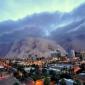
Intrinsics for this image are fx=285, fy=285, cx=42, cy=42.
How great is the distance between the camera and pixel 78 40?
13512 centimetres

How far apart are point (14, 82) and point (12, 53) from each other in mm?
101661

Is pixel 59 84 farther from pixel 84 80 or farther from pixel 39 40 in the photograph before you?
pixel 39 40

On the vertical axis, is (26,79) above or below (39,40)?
below

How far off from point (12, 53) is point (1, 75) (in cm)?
9704

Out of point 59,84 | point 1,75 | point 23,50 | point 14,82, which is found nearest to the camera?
point 14,82

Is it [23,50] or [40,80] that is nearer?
[40,80]

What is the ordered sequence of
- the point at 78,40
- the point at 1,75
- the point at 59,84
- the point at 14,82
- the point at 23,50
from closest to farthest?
the point at 14,82
the point at 59,84
the point at 1,75
the point at 23,50
the point at 78,40

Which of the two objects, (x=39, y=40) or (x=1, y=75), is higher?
(x=39, y=40)

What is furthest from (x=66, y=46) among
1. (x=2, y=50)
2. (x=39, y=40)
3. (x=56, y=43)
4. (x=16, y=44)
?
(x=2, y=50)

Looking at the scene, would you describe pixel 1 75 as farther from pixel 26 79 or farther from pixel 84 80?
pixel 84 80

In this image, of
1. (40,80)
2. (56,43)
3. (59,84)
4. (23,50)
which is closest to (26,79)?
(40,80)

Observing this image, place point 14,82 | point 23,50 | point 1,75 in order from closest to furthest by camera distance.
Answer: point 14,82 < point 1,75 < point 23,50

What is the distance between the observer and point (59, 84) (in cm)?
3108

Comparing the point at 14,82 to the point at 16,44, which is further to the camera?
the point at 16,44
